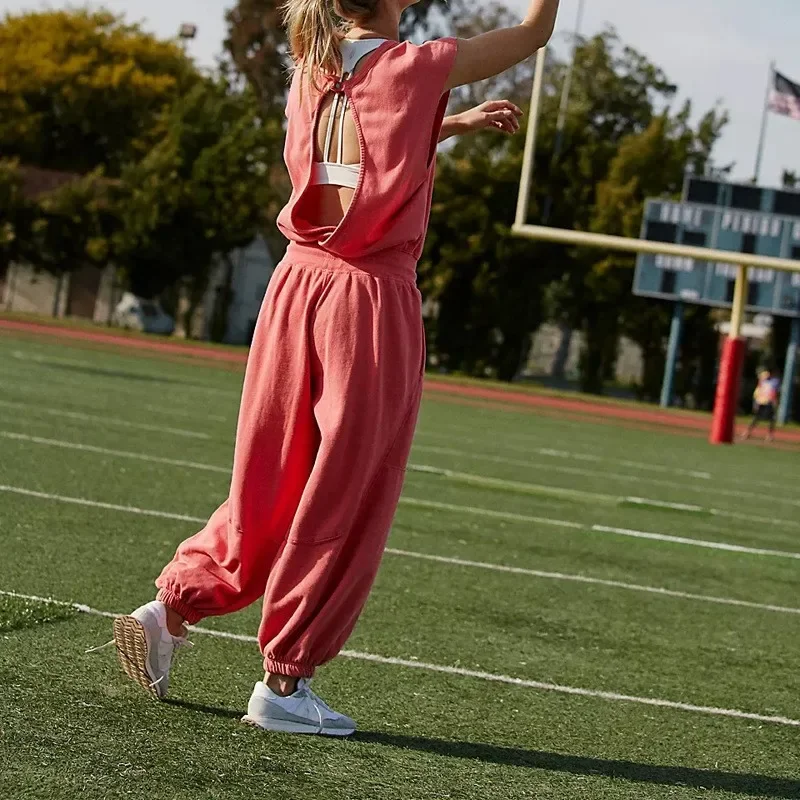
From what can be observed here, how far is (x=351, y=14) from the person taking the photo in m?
3.70

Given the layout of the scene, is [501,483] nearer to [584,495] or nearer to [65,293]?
[584,495]

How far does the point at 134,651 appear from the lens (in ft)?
12.3

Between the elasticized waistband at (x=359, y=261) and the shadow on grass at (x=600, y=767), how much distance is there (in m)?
1.08

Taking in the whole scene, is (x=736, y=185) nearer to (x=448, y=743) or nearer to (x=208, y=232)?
(x=208, y=232)

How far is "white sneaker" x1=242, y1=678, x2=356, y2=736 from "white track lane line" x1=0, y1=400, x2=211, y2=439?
28.0 feet

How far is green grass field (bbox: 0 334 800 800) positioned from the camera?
339cm

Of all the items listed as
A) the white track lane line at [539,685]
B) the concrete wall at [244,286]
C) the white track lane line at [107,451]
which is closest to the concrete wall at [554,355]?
the concrete wall at [244,286]

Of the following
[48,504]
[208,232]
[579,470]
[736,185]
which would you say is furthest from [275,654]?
[208,232]

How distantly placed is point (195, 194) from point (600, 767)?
40.9m

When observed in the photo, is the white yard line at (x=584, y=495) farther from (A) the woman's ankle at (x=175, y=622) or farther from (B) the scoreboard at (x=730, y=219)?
(B) the scoreboard at (x=730, y=219)

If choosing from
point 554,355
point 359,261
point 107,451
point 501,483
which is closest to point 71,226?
point 554,355

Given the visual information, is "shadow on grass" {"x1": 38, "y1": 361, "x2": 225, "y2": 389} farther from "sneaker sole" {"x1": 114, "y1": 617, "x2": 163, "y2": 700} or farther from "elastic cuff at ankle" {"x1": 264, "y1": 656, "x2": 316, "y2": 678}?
"elastic cuff at ankle" {"x1": 264, "y1": 656, "x2": 316, "y2": 678}

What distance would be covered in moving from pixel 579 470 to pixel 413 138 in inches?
432

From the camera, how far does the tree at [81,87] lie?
53.1m
